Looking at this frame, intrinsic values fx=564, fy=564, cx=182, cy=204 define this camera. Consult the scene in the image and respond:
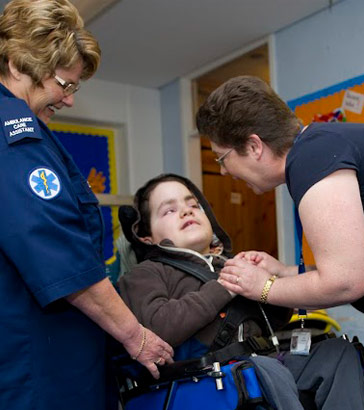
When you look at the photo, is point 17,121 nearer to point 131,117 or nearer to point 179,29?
point 179,29

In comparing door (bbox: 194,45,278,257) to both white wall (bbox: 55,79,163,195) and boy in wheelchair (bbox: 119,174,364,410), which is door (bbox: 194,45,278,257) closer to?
white wall (bbox: 55,79,163,195)

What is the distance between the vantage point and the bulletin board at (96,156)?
14.2ft

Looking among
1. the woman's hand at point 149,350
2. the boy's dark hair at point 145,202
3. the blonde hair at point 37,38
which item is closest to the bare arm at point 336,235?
the woman's hand at point 149,350

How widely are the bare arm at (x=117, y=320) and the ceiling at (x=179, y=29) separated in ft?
5.85

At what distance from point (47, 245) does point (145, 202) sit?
2.94ft

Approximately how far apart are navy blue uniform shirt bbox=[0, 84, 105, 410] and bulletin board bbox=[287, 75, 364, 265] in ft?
6.84

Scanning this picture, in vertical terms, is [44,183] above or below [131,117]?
below

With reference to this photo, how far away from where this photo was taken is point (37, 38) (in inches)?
54.2

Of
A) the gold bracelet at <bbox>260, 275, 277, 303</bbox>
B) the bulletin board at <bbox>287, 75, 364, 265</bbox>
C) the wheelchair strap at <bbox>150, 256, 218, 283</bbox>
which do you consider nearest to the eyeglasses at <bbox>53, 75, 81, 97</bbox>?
the wheelchair strap at <bbox>150, 256, 218, 283</bbox>

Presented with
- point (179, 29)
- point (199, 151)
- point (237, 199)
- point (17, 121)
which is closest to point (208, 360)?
point (17, 121)

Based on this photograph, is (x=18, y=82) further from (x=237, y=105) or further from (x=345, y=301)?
(x=345, y=301)

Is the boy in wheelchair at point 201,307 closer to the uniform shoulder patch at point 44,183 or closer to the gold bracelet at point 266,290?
the gold bracelet at point 266,290

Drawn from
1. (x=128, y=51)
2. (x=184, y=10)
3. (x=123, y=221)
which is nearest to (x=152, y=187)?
(x=123, y=221)

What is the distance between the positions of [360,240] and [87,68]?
844mm
